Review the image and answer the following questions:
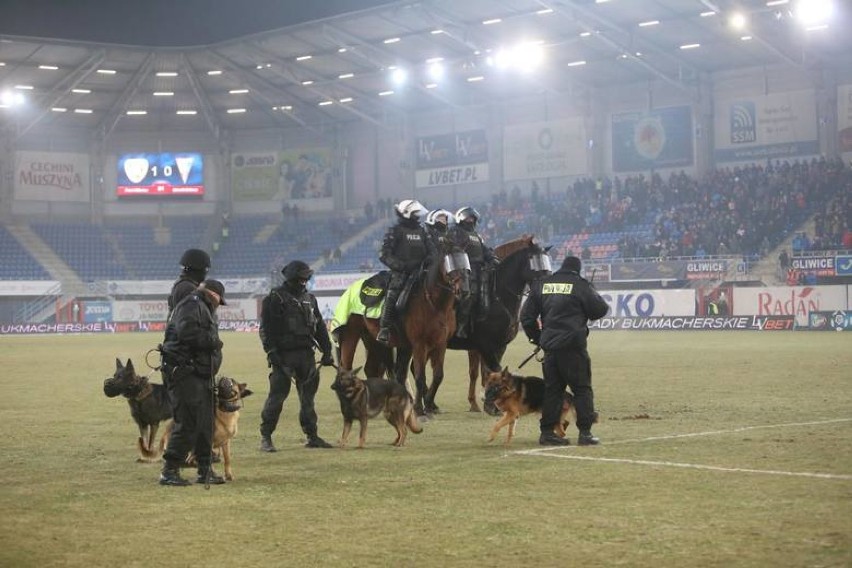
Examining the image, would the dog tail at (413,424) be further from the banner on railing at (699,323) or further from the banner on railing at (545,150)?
the banner on railing at (545,150)

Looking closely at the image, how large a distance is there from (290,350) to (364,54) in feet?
143

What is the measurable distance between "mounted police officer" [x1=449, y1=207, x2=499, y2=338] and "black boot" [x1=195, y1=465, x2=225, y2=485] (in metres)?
6.11

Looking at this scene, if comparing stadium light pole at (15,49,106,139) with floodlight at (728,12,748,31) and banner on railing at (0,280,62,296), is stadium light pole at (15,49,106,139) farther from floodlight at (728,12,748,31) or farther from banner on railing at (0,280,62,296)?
floodlight at (728,12,748,31)

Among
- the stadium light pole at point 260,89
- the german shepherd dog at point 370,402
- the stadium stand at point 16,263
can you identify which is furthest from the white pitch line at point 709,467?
the stadium stand at point 16,263

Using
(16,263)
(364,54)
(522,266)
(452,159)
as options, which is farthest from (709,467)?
(16,263)

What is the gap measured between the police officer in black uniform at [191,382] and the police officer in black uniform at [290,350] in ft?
7.79

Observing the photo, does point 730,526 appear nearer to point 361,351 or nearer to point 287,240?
point 361,351

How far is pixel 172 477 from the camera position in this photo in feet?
32.2

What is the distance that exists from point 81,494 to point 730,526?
512 cm

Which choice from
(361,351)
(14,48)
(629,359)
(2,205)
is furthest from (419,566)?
(2,205)

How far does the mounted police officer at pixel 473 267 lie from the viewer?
15.7m

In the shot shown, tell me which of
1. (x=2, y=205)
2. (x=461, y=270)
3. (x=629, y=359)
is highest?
(x=2, y=205)

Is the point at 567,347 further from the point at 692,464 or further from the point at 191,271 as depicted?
the point at 191,271

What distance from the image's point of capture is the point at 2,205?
6725cm
